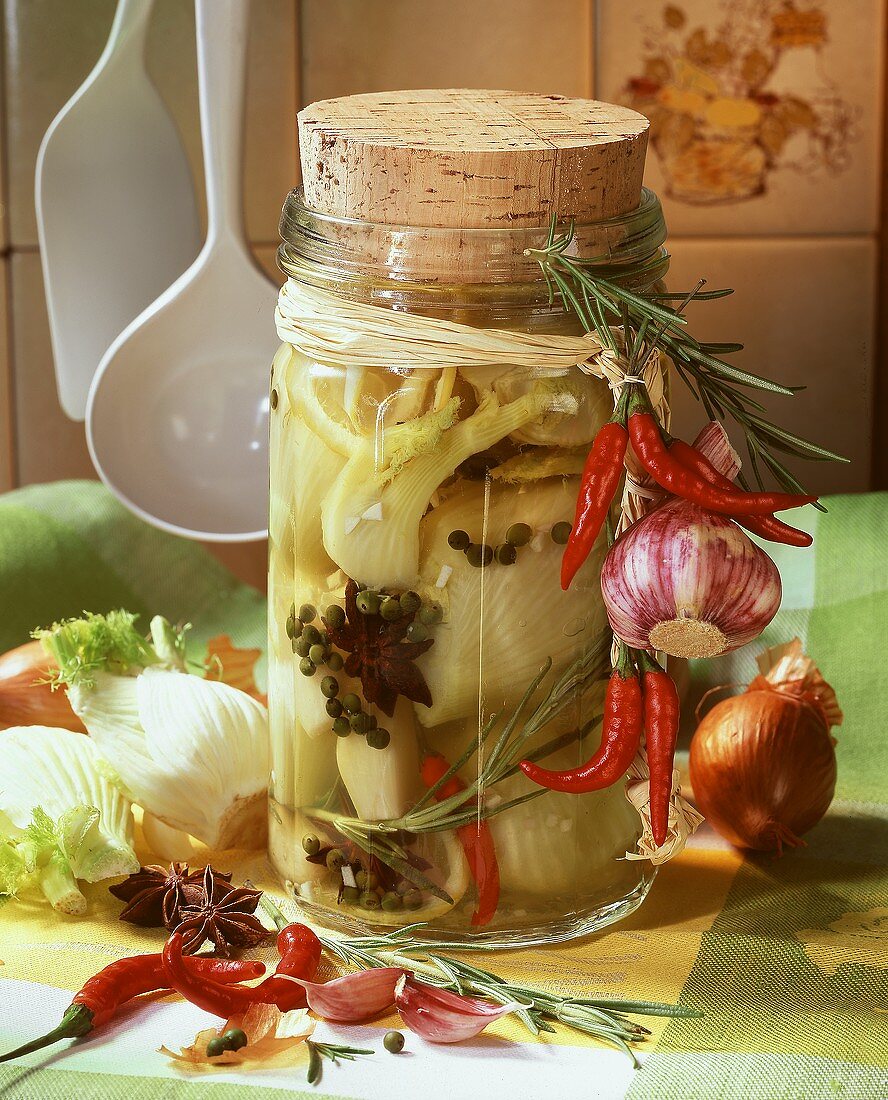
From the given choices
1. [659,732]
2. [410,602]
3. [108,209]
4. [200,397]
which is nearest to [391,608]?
[410,602]

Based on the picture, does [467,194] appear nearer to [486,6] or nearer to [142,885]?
[142,885]

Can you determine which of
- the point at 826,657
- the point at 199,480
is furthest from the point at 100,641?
the point at 826,657

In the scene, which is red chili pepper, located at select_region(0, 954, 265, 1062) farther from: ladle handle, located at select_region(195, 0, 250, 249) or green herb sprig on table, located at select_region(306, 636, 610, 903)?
ladle handle, located at select_region(195, 0, 250, 249)

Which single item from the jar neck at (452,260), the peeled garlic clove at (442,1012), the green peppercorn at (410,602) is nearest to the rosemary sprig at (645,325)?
the jar neck at (452,260)

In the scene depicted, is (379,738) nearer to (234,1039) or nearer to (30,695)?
(234,1039)

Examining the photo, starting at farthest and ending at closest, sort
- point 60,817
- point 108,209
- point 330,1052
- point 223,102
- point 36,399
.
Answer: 1. point 36,399
2. point 108,209
3. point 223,102
4. point 60,817
5. point 330,1052

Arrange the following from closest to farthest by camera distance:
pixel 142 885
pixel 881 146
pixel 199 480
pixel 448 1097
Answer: pixel 448 1097 < pixel 142 885 < pixel 199 480 < pixel 881 146

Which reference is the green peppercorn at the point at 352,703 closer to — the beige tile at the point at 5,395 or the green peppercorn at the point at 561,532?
the green peppercorn at the point at 561,532
